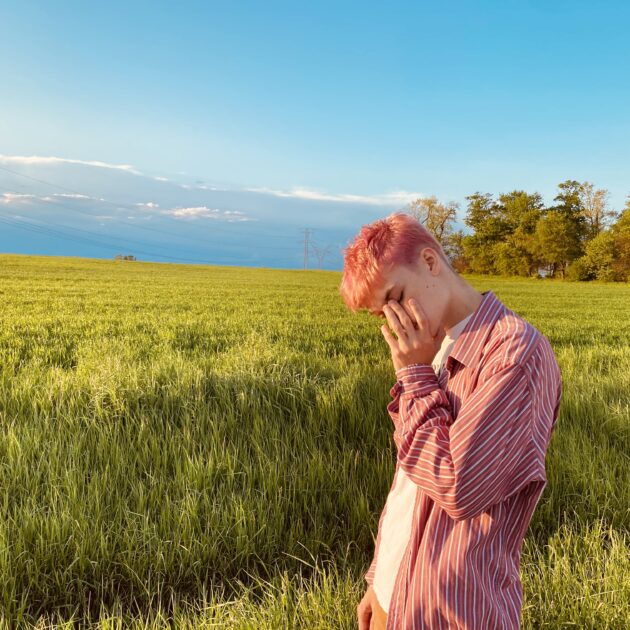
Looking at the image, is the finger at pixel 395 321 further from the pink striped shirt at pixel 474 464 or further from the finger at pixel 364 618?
the finger at pixel 364 618

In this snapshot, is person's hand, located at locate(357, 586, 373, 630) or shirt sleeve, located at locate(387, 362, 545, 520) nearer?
shirt sleeve, located at locate(387, 362, 545, 520)

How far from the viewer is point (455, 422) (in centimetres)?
112

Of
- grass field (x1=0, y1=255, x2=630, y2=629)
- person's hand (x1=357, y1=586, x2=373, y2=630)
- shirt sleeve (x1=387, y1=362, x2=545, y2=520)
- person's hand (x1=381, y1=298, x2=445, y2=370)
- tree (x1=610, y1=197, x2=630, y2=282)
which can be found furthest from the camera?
tree (x1=610, y1=197, x2=630, y2=282)

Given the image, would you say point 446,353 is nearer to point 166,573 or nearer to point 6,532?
point 166,573

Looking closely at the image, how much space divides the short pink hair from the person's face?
0.06 feet

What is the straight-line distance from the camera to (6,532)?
8.41 feet

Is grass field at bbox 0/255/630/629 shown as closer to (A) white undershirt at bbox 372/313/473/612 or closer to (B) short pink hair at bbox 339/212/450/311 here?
(A) white undershirt at bbox 372/313/473/612

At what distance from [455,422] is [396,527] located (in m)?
0.54

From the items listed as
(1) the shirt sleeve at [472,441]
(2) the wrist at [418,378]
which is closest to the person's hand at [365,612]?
(1) the shirt sleeve at [472,441]

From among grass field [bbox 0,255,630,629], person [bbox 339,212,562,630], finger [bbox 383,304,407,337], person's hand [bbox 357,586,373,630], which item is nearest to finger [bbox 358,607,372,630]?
person's hand [bbox 357,586,373,630]

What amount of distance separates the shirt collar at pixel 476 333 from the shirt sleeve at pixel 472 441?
66mm

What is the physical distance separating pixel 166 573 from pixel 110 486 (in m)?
0.75

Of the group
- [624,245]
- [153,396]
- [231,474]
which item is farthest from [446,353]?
[624,245]

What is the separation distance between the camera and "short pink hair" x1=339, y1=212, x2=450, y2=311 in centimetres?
129
